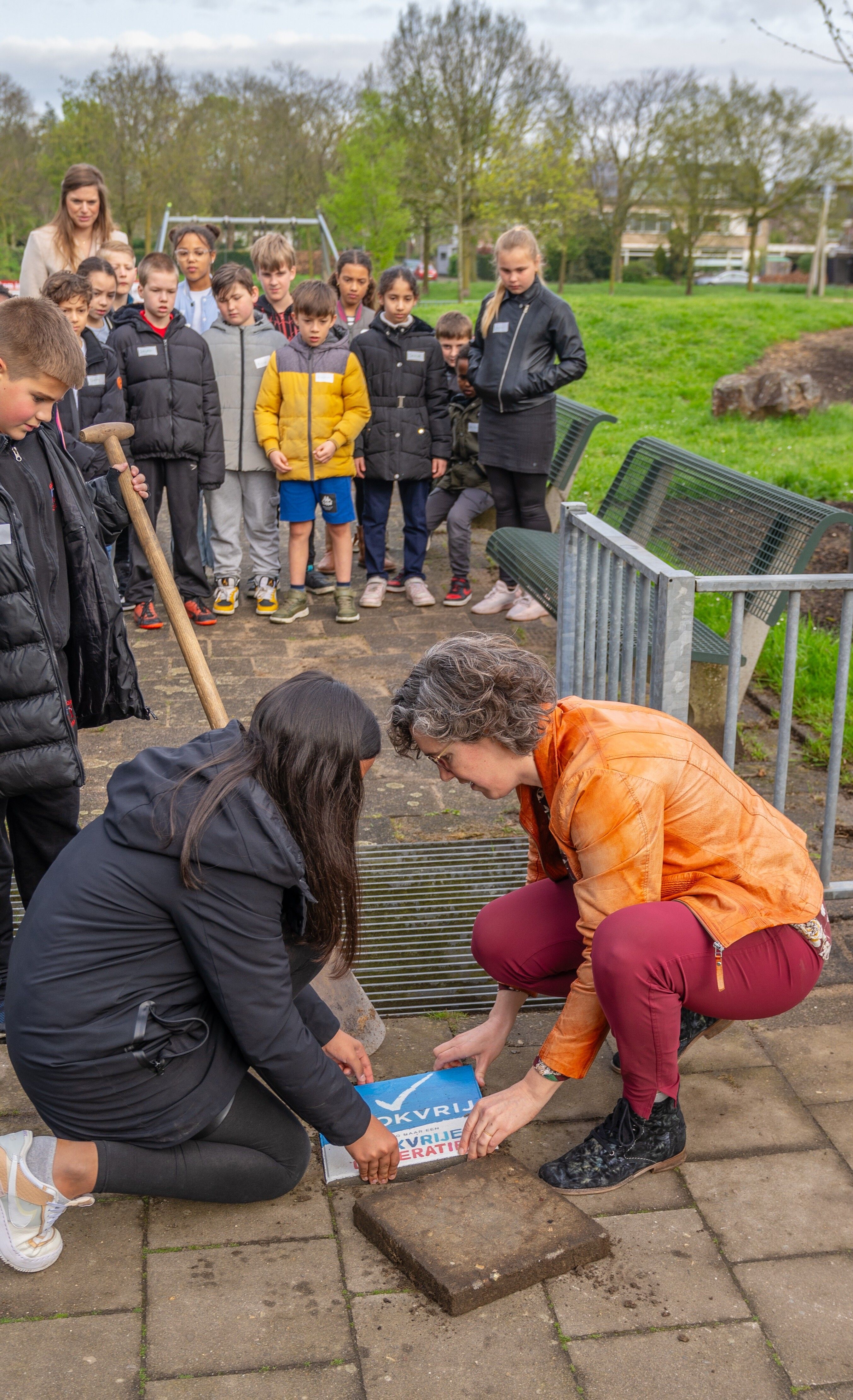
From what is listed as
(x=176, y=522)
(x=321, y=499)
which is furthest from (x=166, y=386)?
(x=321, y=499)

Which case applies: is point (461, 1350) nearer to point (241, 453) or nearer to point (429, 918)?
point (429, 918)

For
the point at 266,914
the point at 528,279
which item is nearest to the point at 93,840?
the point at 266,914

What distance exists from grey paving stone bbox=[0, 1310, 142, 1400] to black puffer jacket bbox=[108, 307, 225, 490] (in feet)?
15.2

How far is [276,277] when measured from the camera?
272 inches

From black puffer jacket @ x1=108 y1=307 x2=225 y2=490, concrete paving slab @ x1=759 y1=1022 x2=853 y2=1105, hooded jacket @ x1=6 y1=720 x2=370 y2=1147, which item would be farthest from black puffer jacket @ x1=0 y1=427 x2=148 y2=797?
black puffer jacket @ x1=108 y1=307 x2=225 y2=490

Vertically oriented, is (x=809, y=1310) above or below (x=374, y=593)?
below

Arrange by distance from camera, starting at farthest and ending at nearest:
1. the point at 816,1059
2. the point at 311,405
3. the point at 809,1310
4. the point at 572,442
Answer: the point at 572,442, the point at 311,405, the point at 816,1059, the point at 809,1310

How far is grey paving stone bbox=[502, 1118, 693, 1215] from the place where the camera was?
8.13 feet

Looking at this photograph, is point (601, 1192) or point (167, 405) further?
point (167, 405)

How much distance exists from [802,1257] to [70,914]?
5.01 ft

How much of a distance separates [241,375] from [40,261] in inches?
52.6

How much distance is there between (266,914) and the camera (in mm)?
2135

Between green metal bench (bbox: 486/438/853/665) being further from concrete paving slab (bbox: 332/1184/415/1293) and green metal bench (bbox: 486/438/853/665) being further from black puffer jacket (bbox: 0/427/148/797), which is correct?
concrete paving slab (bbox: 332/1184/415/1293)

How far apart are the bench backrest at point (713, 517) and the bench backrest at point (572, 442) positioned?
0.77 meters
